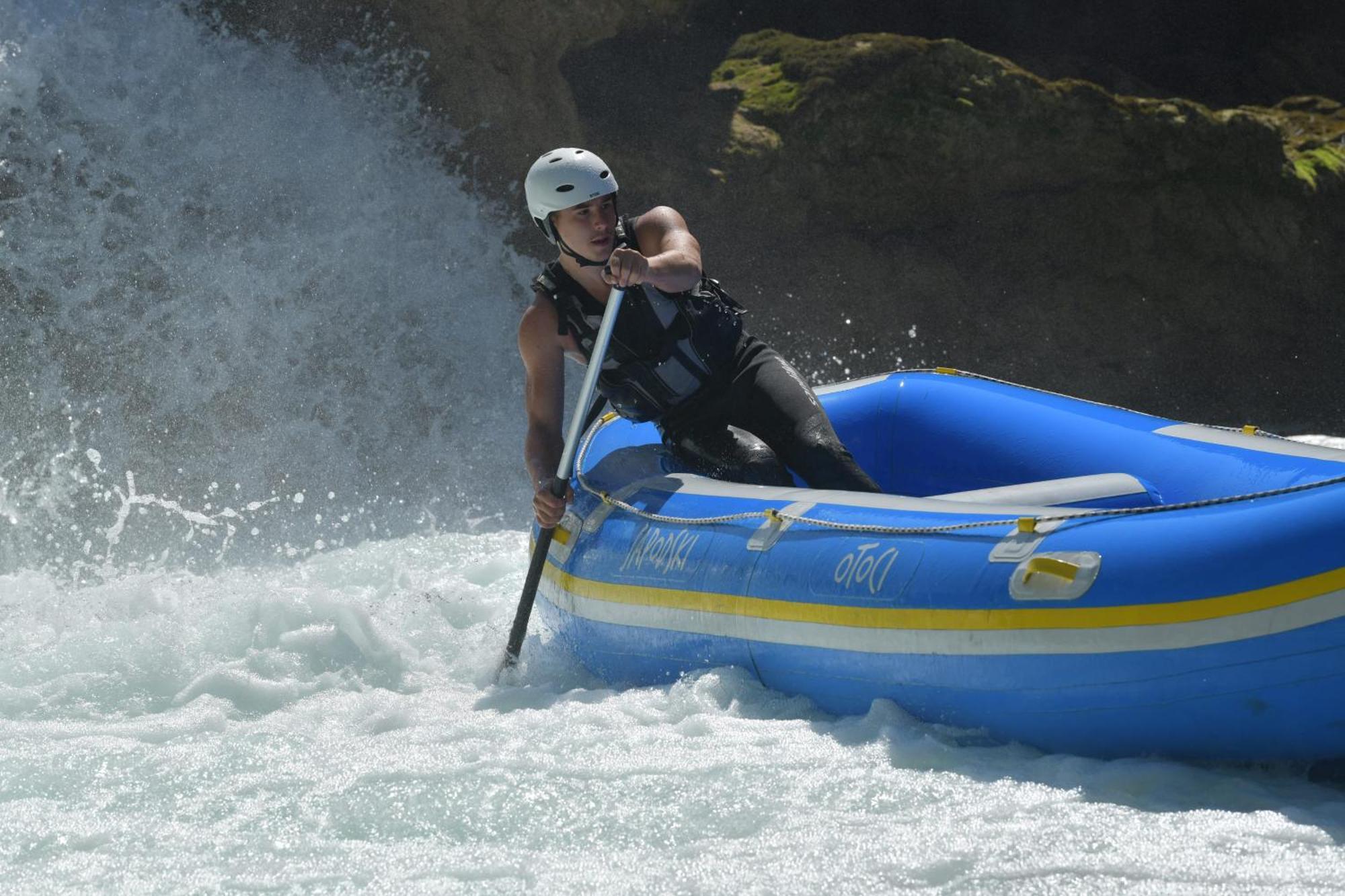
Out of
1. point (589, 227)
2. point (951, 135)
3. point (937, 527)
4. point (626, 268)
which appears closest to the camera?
point (937, 527)

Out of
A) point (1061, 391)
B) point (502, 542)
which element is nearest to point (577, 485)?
point (502, 542)

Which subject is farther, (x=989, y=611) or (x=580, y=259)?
(x=580, y=259)

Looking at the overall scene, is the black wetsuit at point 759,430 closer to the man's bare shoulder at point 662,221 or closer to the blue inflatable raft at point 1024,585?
the blue inflatable raft at point 1024,585

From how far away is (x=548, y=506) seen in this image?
3.91m

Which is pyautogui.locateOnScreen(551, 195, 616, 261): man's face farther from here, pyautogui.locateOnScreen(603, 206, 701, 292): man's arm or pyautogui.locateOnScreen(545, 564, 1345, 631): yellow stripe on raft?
pyautogui.locateOnScreen(545, 564, 1345, 631): yellow stripe on raft

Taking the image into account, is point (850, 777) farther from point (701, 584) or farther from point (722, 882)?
point (701, 584)

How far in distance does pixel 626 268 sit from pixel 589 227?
457 millimetres

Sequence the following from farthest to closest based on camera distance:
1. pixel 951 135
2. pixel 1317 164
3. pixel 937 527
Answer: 1. pixel 1317 164
2. pixel 951 135
3. pixel 937 527

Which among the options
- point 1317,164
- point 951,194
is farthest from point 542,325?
point 1317,164

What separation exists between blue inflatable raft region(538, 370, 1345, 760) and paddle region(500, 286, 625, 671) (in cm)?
8

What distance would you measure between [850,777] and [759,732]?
364 mm

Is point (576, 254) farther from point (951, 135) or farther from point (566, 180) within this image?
point (951, 135)

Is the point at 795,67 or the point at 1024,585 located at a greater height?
the point at 795,67

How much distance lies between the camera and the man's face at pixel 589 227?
4020 mm
